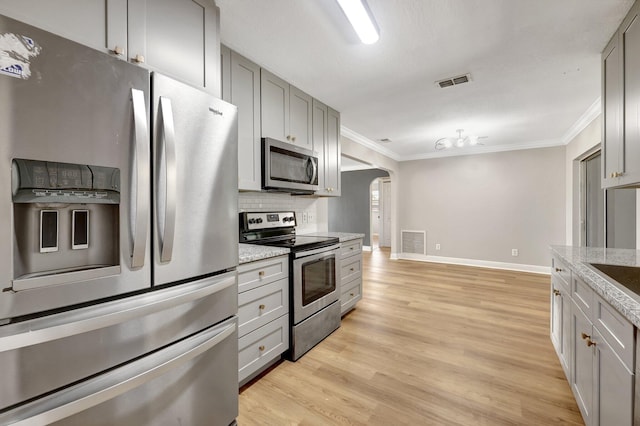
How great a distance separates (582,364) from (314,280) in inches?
70.5

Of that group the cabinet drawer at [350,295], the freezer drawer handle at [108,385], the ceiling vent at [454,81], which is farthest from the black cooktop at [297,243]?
the ceiling vent at [454,81]

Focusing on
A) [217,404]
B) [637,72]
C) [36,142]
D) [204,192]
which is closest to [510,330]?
[637,72]

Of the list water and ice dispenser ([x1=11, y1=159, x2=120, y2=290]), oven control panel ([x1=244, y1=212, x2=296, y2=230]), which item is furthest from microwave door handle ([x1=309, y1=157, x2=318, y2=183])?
water and ice dispenser ([x1=11, y1=159, x2=120, y2=290])

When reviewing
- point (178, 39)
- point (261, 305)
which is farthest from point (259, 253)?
point (178, 39)

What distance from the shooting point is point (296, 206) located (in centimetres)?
338

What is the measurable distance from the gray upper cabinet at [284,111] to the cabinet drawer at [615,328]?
7.71 ft

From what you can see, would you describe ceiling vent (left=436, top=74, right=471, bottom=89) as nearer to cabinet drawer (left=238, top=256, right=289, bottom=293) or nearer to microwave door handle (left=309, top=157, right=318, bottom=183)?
microwave door handle (left=309, top=157, right=318, bottom=183)

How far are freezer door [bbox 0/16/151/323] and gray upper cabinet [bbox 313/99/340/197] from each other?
213 cm

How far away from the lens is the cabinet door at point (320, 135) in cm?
311

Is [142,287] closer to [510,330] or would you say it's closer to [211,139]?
[211,139]

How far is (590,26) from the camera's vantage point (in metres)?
1.90

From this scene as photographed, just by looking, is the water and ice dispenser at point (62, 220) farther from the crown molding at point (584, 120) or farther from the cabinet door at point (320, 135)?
the crown molding at point (584, 120)

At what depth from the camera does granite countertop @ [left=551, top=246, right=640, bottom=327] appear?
3.36 feet

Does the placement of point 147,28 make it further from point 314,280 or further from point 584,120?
point 584,120
